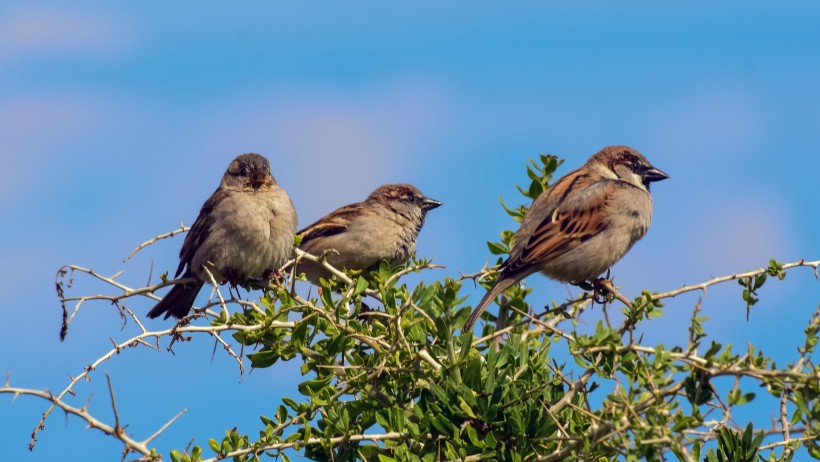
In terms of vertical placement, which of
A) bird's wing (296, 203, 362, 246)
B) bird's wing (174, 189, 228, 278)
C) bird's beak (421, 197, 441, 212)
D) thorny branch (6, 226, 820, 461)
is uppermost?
bird's beak (421, 197, 441, 212)

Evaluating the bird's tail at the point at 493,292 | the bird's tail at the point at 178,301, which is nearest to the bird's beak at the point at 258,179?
the bird's tail at the point at 178,301

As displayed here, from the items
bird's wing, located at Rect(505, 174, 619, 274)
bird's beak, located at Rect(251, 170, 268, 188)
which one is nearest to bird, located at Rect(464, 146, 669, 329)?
bird's wing, located at Rect(505, 174, 619, 274)

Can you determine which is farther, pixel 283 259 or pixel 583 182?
pixel 583 182

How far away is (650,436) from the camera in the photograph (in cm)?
278

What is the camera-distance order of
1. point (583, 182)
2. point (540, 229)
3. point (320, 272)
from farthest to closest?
point (320, 272)
point (583, 182)
point (540, 229)

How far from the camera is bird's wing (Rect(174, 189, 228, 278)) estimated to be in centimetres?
576

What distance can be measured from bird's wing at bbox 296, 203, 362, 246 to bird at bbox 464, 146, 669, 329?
1.52 metres

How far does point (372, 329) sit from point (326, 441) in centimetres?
56

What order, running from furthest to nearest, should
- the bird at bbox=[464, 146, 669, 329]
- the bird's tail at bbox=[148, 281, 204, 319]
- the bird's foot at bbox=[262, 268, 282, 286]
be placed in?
1. the bird's tail at bbox=[148, 281, 204, 319]
2. the bird at bbox=[464, 146, 669, 329]
3. the bird's foot at bbox=[262, 268, 282, 286]

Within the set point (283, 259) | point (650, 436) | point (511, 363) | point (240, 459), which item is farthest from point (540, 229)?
point (650, 436)

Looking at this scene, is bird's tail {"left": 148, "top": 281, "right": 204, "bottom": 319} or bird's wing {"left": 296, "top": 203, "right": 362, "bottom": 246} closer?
bird's tail {"left": 148, "top": 281, "right": 204, "bottom": 319}

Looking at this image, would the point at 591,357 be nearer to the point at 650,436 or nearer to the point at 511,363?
the point at 511,363

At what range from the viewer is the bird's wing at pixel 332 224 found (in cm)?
660

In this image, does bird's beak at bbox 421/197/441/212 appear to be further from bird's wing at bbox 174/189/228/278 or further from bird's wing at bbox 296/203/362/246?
bird's wing at bbox 174/189/228/278
